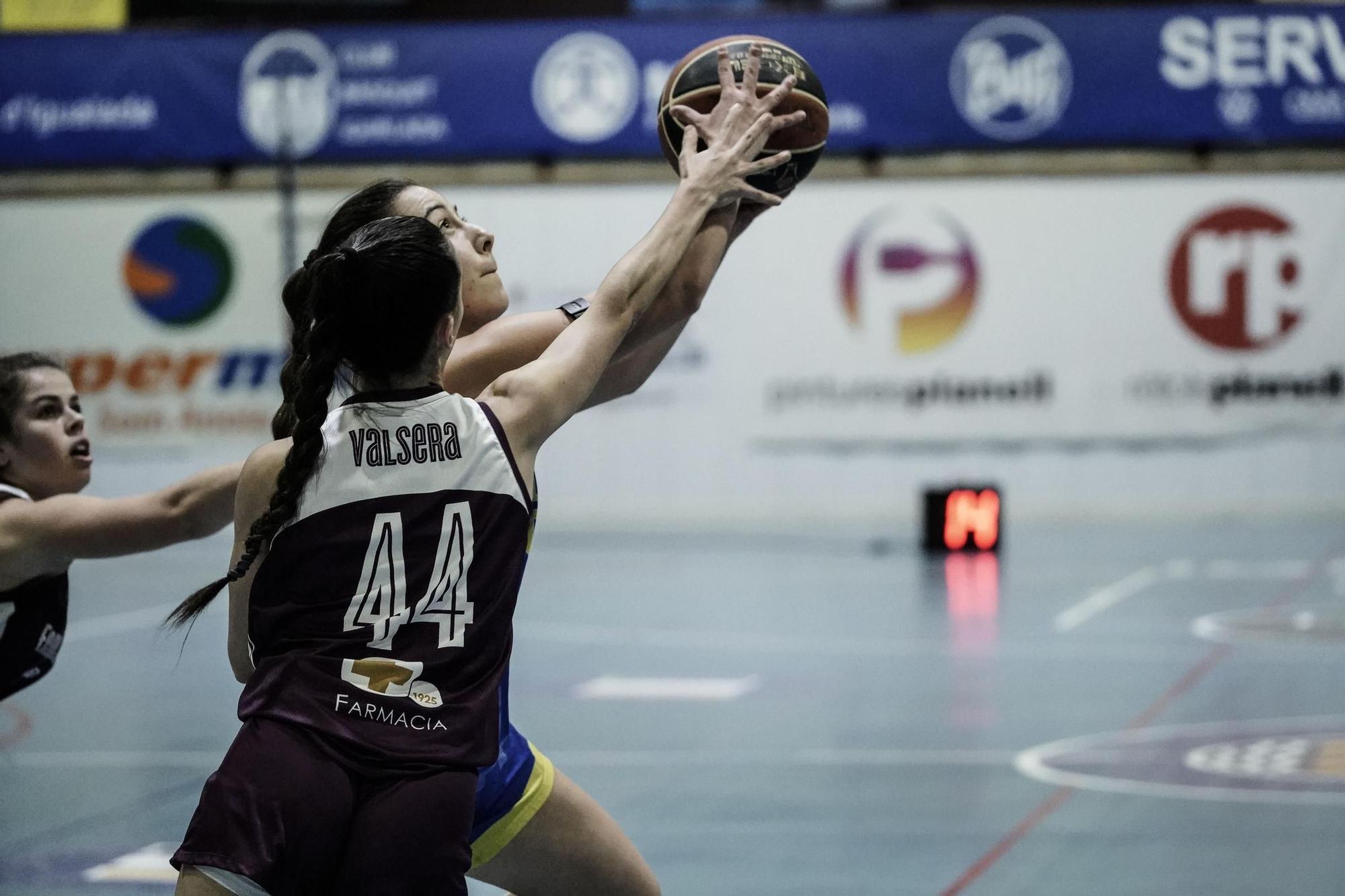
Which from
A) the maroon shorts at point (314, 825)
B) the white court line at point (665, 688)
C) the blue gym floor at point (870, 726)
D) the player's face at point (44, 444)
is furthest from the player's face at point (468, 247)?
the white court line at point (665, 688)

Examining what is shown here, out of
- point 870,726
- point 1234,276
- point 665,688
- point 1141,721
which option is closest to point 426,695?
point 870,726

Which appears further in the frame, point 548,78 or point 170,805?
point 548,78

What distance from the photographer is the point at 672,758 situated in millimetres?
6730

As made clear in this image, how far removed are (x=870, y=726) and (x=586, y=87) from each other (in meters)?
10.4

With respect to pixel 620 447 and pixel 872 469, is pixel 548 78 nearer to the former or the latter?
pixel 620 447

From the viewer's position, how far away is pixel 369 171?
664 inches

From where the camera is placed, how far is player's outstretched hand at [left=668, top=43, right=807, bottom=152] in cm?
283

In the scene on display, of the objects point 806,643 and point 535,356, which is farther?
point 806,643

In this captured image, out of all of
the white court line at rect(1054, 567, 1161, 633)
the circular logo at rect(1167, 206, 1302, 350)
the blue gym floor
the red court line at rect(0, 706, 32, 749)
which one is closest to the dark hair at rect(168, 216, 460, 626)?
the blue gym floor

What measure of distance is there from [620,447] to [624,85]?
3.46 meters

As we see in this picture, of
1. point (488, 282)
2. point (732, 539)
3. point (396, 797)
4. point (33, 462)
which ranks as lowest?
point (732, 539)

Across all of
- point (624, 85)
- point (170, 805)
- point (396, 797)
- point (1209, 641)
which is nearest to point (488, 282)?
point (396, 797)

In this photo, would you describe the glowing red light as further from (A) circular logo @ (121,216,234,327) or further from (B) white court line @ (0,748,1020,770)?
(A) circular logo @ (121,216,234,327)

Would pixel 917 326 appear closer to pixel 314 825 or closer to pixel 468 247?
pixel 468 247
